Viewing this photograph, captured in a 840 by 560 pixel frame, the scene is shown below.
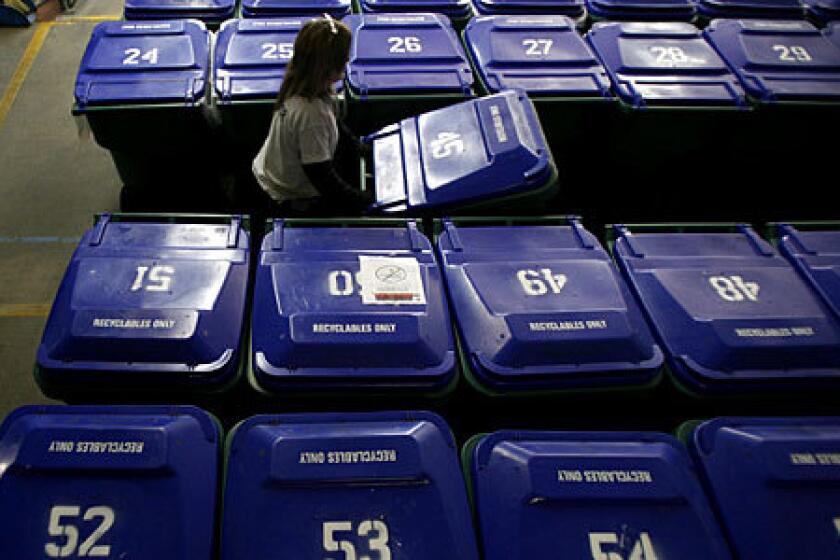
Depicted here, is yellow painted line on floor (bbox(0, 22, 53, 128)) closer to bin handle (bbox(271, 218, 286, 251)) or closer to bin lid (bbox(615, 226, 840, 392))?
bin handle (bbox(271, 218, 286, 251))

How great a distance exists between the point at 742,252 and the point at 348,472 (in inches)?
76.8

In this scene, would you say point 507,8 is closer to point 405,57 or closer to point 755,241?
point 405,57

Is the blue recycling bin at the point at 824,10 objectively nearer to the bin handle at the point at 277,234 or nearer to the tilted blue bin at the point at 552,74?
the tilted blue bin at the point at 552,74

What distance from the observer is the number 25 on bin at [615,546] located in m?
1.58

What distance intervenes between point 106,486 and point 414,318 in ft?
3.43

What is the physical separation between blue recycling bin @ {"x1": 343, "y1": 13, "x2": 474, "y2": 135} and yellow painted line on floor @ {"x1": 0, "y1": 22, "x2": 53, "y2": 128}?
10.1ft

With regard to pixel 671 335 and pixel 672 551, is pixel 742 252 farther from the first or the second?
pixel 672 551

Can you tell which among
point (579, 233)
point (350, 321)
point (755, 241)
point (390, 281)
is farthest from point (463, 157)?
point (755, 241)

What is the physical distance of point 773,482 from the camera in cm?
172

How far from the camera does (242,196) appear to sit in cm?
392

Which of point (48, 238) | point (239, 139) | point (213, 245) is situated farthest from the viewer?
point (48, 238)

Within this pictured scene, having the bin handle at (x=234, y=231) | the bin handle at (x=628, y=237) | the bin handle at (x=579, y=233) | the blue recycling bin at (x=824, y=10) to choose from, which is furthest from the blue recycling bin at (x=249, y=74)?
the blue recycling bin at (x=824, y=10)

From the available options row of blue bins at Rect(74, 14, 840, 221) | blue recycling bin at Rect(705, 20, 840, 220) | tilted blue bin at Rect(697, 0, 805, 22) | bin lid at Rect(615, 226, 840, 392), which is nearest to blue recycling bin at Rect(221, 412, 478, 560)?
bin lid at Rect(615, 226, 840, 392)

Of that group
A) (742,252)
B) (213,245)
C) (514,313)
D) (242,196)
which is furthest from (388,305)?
(242,196)
